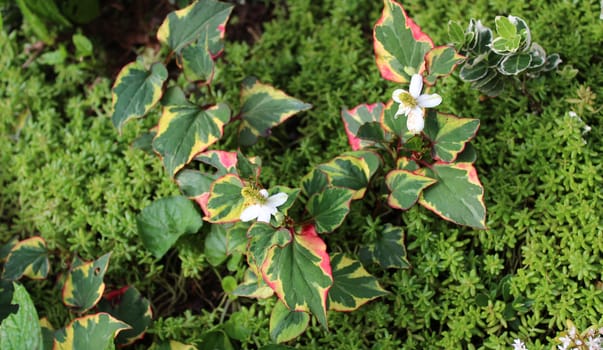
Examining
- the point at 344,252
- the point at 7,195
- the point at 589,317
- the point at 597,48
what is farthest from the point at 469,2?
the point at 7,195

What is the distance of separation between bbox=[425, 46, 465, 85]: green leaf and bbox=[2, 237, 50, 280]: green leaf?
131 cm

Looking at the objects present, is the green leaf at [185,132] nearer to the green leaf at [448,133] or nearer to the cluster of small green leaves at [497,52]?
the green leaf at [448,133]

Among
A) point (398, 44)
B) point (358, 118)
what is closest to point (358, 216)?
point (358, 118)

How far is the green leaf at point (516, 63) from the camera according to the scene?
1727mm

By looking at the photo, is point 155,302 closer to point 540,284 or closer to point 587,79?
point 540,284

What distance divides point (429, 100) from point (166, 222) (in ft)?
2.93

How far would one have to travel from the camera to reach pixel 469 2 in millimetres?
2172

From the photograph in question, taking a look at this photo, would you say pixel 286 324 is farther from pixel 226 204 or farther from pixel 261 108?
pixel 261 108

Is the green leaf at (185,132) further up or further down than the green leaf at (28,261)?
further up

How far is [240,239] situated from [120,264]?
49 centimetres

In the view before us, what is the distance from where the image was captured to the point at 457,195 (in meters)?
1.70

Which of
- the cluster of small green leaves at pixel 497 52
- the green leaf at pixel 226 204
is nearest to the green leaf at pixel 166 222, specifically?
the green leaf at pixel 226 204

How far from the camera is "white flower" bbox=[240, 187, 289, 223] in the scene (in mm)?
1521

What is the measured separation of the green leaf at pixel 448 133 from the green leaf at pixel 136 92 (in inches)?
32.4
